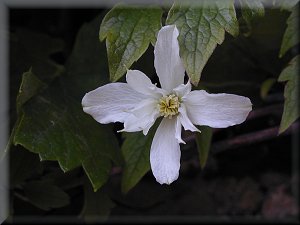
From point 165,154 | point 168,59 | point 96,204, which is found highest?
point 168,59

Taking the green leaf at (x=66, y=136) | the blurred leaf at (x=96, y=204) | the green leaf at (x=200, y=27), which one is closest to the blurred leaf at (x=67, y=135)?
the green leaf at (x=66, y=136)

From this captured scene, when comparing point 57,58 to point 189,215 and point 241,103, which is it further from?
point 241,103

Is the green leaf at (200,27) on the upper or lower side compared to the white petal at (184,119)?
upper

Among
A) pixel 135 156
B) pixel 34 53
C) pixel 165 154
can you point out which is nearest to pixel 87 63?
pixel 34 53

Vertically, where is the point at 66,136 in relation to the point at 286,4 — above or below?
below

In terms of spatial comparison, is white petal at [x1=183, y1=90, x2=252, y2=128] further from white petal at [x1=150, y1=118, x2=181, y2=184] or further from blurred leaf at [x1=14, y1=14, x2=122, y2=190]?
blurred leaf at [x1=14, y1=14, x2=122, y2=190]

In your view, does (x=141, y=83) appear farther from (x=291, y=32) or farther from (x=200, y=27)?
(x=291, y=32)

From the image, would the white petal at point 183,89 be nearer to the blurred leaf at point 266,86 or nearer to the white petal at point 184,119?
the white petal at point 184,119
